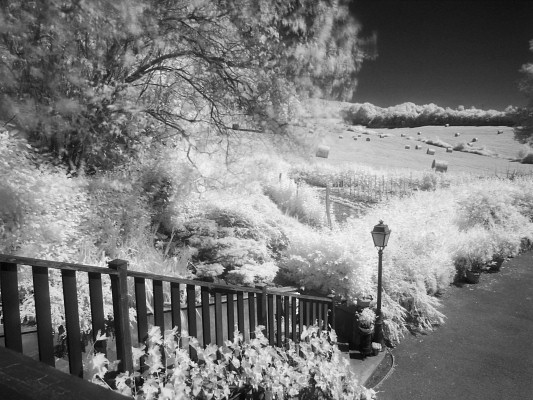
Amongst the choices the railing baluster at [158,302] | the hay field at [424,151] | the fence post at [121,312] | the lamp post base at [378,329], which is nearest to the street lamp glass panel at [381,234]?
the lamp post base at [378,329]

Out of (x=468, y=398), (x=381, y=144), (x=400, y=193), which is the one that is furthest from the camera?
(x=381, y=144)

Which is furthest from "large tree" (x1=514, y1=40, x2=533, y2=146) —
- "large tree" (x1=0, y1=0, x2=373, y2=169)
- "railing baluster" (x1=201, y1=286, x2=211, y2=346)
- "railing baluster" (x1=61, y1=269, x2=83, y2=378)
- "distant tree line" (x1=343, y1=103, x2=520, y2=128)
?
"railing baluster" (x1=61, y1=269, x2=83, y2=378)

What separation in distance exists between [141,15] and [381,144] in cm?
2781

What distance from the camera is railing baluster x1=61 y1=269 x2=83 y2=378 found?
5.61ft

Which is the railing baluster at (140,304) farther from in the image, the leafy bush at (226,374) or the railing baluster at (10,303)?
the railing baluster at (10,303)

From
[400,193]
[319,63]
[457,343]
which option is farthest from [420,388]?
[400,193]

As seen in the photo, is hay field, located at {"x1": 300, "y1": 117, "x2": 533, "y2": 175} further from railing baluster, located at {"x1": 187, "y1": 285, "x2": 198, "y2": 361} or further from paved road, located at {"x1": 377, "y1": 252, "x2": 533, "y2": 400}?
railing baluster, located at {"x1": 187, "y1": 285, "x2": 198, "y2": 361}

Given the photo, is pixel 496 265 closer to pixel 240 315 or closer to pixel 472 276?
pixel 472 276

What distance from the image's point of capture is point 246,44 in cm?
587

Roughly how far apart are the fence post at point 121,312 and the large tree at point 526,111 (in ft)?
102

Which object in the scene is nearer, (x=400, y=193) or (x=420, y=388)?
(x=420, y=388)

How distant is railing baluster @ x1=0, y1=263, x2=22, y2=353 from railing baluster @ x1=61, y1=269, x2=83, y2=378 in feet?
0.66

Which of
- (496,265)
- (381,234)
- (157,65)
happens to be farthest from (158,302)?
(496,265)

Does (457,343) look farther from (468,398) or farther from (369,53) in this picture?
(369,53)
